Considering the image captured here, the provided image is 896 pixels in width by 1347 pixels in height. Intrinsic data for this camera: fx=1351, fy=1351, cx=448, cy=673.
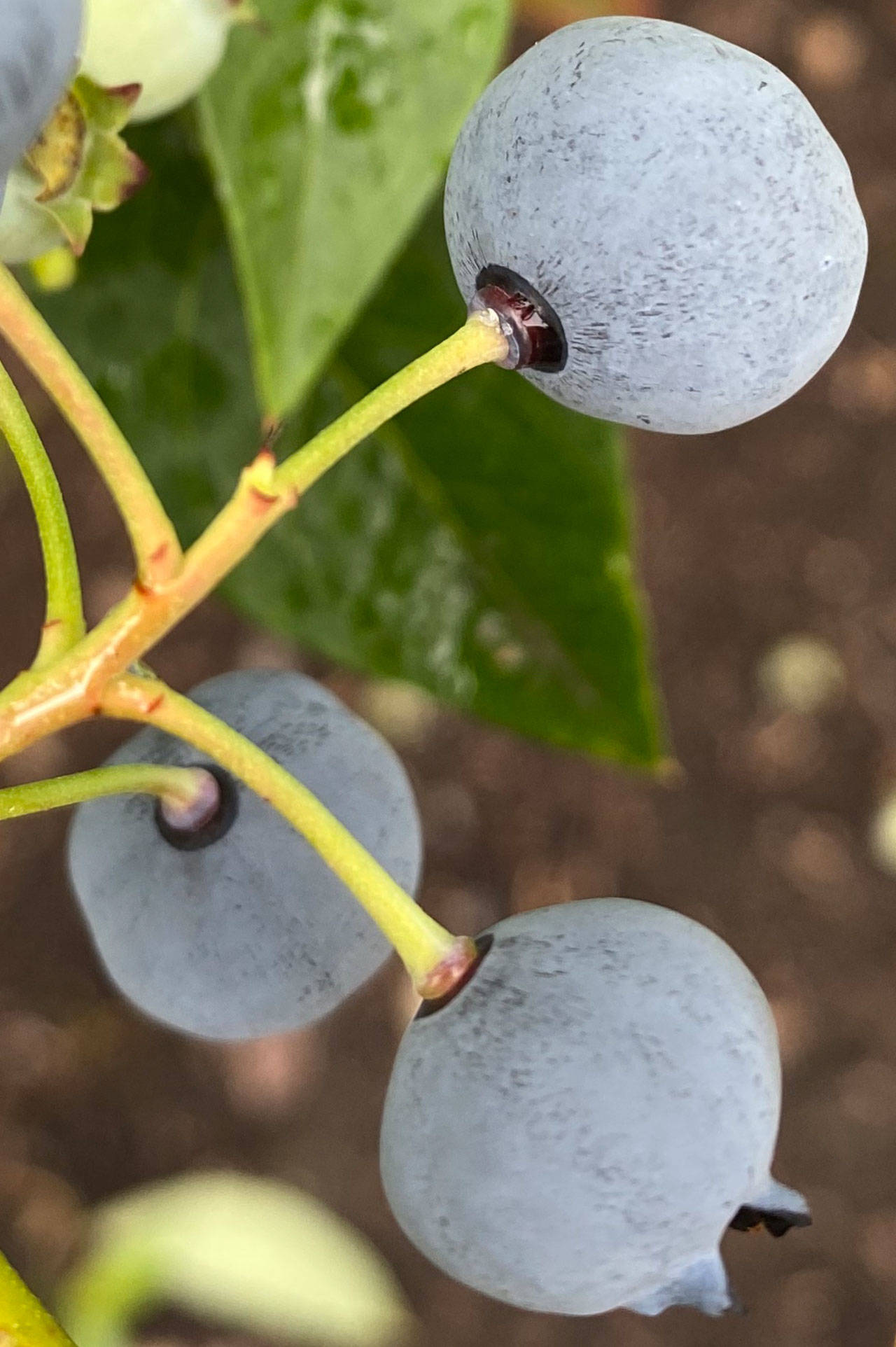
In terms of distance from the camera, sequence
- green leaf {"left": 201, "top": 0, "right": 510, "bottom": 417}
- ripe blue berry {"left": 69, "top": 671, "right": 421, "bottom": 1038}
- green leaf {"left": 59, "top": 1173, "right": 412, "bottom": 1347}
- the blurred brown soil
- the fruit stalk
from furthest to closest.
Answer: the blurred brown soil
green leaf {"left": 59, "top": 1173, "right": 412, "bottom": 1347}
green leaf {"left": 201, "top": 0, "right": 510, "bottom": 417}
ripe blue berry {"left": 69, "top": 671, "right": 421, "bottom": 1038}
the fruit stalk

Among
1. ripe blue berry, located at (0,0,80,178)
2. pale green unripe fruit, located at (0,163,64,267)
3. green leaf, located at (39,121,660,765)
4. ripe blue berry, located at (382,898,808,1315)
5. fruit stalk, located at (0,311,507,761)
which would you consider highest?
ripe blue berry, located at (0,0,80,178)

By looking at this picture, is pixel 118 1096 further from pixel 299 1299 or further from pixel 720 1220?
pixel 720 1220

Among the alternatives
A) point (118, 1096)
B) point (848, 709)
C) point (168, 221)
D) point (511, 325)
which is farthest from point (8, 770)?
point (511, 325)

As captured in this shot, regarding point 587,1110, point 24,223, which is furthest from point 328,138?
point 587,1110

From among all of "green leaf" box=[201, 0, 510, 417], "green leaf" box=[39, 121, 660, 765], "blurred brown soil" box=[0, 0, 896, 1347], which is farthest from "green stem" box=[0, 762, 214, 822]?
"blurred brown soil" box=[0, 0, 896, 1347]

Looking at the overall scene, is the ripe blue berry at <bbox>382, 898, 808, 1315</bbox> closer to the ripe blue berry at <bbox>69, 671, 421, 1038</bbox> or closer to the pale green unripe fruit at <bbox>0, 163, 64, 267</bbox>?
the ripe blue berry at <bbox>69, 671, 421, 1038</bbox>

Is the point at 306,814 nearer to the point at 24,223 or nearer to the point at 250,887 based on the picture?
the point at 250,887

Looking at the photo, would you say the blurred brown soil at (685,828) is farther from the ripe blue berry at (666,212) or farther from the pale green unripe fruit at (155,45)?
the ripe blue berry at (666,212)
